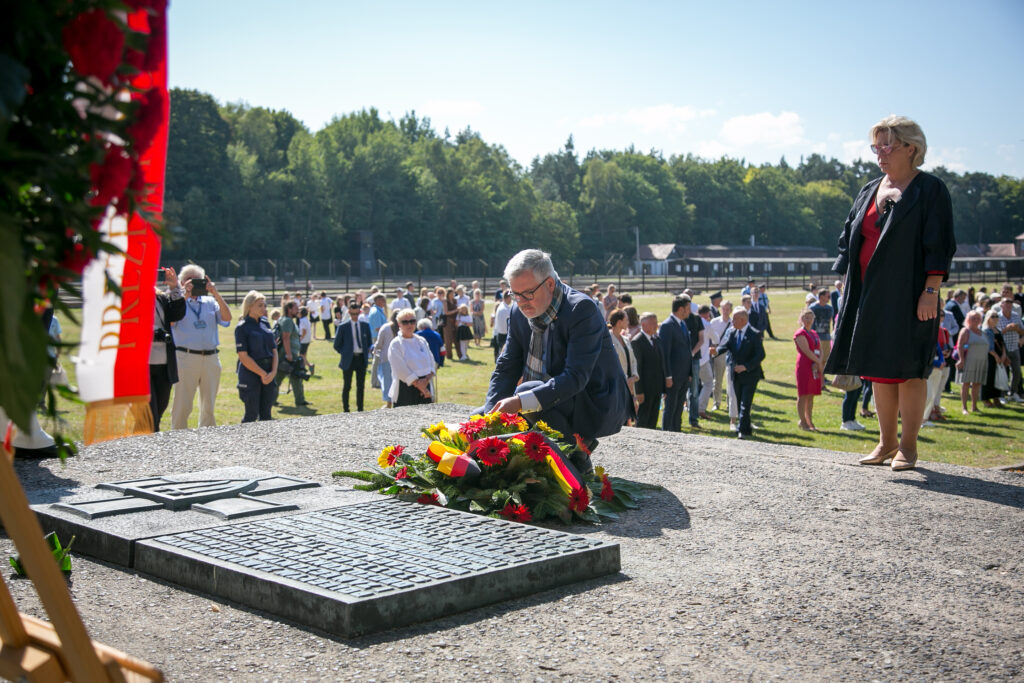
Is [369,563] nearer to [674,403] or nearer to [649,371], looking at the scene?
[649,371]

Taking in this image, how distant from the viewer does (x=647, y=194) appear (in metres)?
136

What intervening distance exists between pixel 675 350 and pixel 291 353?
22.5ft

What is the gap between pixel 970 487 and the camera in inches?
269

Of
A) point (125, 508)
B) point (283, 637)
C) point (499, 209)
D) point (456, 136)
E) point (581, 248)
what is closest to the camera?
point (283, 637)

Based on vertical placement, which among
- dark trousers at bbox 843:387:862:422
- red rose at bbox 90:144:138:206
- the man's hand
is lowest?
dark trousers at bbox 843:387:862:422

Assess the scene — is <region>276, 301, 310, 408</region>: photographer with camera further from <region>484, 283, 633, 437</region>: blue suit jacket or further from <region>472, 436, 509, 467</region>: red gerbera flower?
<region>472, 436, 509, 467</region>: red gerbera flower

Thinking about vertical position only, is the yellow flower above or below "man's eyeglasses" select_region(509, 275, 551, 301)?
below

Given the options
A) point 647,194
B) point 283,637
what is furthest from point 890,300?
point 647,194

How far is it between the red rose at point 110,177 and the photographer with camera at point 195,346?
9706mm

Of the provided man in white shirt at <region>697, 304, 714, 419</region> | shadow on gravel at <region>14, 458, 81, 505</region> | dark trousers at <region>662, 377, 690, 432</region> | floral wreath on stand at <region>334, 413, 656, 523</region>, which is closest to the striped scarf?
floral wreath on stand at <region>334, 413, 656, 523</region>

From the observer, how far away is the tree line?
263 feet

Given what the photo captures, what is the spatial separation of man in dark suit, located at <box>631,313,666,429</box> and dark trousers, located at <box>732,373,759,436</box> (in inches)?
87.7

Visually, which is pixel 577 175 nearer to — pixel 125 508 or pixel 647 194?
pixel 647 194

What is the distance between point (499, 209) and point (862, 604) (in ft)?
328
